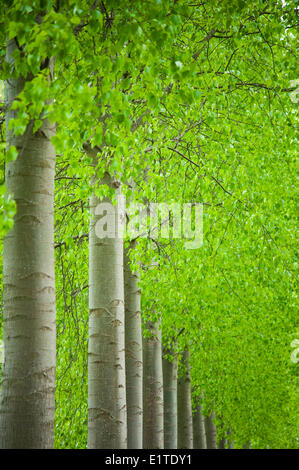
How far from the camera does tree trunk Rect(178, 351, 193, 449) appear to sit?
44.1 ft

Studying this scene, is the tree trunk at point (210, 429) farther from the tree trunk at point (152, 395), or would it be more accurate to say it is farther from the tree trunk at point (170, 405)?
the tree trunk at point (152, 395)

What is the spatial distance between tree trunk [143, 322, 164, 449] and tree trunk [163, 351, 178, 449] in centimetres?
254

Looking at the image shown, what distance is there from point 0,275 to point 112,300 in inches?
132

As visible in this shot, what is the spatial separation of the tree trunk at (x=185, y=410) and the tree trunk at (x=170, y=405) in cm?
182

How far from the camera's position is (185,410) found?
1387 cm

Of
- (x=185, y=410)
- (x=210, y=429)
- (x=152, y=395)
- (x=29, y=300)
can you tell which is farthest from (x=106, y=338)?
(x=210, y=429)

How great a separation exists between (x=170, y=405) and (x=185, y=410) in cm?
279

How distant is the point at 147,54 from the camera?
3.67m

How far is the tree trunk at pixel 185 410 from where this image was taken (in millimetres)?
13445

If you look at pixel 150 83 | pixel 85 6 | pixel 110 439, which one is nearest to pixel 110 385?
pixel 110 439

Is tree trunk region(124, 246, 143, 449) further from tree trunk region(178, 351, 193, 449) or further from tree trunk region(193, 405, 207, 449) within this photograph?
tree trunk region(193, 405, 207, 449)

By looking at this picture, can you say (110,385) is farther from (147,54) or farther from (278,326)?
(278,326)

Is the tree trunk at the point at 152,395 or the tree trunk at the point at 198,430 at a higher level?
the tree trunk at the point at 152,395

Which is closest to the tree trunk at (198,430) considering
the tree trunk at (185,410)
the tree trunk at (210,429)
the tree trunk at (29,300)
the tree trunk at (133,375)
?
the tree trunk at (210,429)
